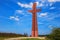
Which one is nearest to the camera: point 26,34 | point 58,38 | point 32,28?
point 58,38

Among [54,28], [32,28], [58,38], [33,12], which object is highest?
[33,12]

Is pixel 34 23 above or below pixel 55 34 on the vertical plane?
above

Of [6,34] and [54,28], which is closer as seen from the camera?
[54,28]

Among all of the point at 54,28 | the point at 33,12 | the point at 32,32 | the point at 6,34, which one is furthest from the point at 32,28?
the point at 54,28

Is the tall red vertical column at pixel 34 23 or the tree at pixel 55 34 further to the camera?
the tall red vertical column at pixel 34 23

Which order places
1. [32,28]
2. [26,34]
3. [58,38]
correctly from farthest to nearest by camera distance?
[32,28], [26,34], [58,38]

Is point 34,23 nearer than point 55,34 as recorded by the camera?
No

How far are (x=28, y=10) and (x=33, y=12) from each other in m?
0.41

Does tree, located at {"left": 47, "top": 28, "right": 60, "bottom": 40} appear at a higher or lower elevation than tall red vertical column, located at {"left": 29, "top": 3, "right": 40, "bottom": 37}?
lower

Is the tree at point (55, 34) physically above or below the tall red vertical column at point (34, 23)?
below

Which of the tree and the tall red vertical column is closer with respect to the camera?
the tree

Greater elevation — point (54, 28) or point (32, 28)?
point (32, 28)

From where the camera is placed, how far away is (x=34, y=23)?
11.9 metres

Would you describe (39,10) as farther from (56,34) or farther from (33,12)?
(56,34)
